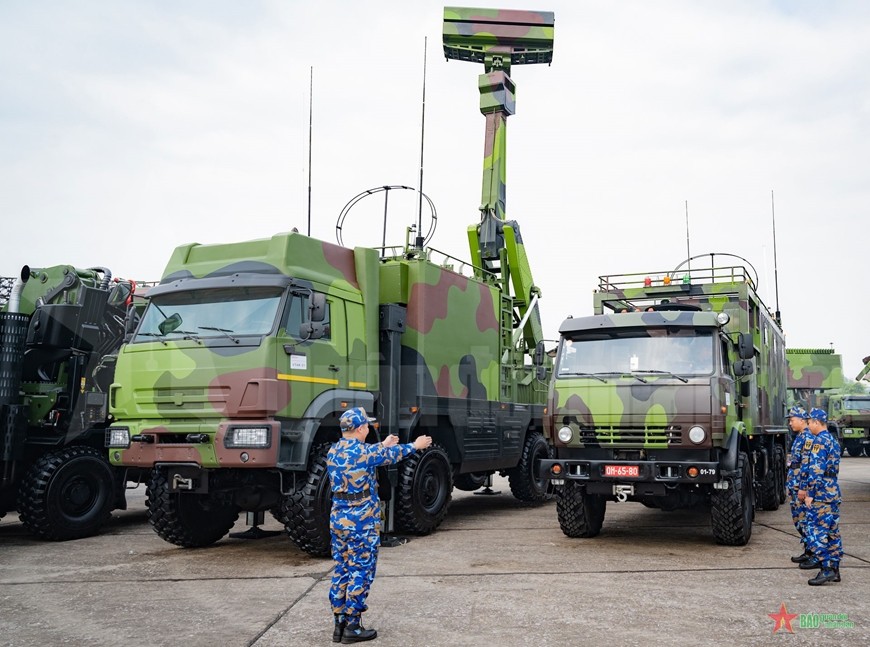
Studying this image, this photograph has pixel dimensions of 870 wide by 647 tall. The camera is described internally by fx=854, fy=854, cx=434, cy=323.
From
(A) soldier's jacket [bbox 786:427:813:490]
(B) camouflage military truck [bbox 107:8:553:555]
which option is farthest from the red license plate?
(B) camouflage military truck [bbox 107:8:553:555]

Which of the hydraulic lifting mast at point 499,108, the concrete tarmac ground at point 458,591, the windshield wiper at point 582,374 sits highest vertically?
the hydraulic lifting mast at point 499,108

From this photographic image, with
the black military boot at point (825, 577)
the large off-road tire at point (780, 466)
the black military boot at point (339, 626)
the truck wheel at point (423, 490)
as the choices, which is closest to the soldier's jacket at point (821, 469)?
the black military boot at point (825, 577)

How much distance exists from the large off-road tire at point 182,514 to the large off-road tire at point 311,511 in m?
1.27

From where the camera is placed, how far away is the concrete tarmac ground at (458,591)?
5828 mm

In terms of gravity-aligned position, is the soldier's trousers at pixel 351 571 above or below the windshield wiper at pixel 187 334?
below

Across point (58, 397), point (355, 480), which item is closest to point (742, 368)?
point (355, 480)

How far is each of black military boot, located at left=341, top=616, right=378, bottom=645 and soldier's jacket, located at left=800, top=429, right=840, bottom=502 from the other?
438 cm

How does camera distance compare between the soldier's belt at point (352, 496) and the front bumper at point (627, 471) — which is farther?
the front bumper at point (627, 471)

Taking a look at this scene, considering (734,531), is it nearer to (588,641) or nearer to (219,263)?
(588,641)

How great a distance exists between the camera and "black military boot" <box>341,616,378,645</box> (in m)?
5.59

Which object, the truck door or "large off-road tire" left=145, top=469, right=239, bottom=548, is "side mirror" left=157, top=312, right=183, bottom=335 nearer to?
the truck door

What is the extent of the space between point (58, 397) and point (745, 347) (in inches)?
327

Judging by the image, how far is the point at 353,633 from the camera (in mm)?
5590

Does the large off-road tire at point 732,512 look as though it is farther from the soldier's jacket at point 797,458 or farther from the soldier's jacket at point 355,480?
the soldier's jacket at point 355,480
